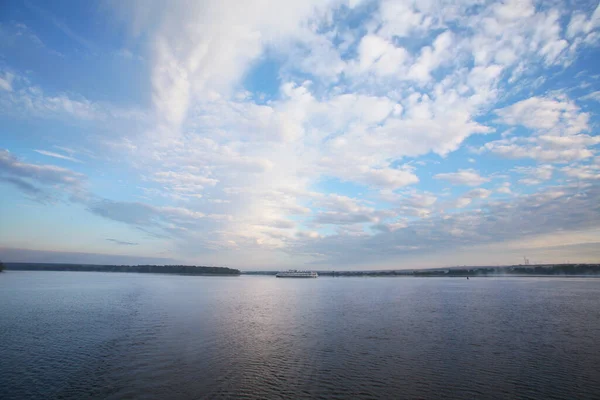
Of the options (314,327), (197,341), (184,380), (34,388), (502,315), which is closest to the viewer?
(34,388)

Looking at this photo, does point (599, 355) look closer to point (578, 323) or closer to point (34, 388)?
point (578, 323)

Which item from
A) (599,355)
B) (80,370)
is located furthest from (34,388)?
(599,355)

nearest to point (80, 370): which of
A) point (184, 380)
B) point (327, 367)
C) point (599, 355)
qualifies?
point (184, 380)

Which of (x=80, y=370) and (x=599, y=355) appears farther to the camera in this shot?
(x=599, y=355)

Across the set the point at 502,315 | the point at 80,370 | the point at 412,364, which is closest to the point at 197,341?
the point at 80,370

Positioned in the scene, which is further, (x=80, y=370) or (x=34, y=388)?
(x=80, y=370)

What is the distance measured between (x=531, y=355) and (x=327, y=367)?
1807 centimetres

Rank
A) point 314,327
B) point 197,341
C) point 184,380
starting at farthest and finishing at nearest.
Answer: point 314,327, point 197,341, point 184,380

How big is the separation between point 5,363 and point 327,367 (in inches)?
972

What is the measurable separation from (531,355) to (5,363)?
4263 cm

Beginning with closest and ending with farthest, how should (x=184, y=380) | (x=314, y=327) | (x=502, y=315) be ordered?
(x=184, y=380)
(x=314, y=327)
(x=502, y=315)

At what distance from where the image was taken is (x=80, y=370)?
23.7 m

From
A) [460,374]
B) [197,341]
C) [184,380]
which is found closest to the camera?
[184,380]

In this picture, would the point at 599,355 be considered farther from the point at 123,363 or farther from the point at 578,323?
the point at 123,363
